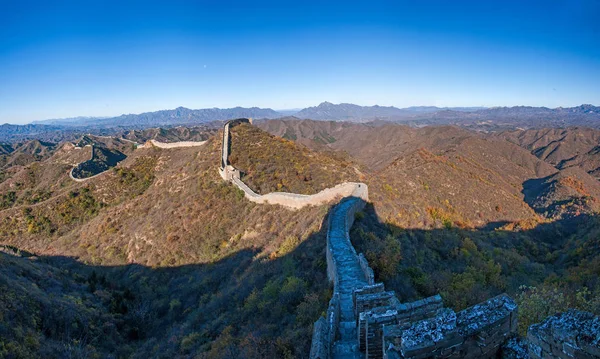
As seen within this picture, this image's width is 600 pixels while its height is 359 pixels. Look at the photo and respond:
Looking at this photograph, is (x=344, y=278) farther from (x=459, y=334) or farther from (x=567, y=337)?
(x=567, y=337)

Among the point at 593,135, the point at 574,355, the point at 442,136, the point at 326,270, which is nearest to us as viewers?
the point at 574,355

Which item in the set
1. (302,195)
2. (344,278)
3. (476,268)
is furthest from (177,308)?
(476,268)

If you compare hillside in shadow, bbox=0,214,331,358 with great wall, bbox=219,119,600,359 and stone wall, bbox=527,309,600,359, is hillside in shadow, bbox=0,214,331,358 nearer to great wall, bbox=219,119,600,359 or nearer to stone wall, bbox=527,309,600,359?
great wall, bbox=219,119,600,359

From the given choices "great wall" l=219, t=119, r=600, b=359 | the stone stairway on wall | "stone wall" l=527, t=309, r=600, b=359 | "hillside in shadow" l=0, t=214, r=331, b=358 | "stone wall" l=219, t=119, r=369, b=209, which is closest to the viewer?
"stone wall" l=527, t=309, r=600, b=359

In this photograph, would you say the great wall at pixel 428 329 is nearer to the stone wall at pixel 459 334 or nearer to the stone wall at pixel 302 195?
the stone wall at pixel 459 334

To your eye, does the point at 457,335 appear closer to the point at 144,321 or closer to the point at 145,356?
the point at 145,356

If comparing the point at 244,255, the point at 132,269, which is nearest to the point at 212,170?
the point at 132,269

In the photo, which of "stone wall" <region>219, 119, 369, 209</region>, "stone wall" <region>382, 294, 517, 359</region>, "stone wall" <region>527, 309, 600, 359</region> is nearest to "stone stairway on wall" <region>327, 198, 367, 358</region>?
"stone wall" <region>219, 119, 369, 209</region>

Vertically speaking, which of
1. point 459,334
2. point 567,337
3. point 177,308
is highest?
point 567,337
